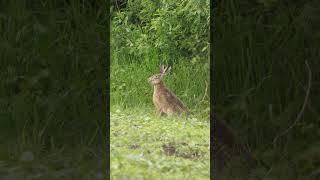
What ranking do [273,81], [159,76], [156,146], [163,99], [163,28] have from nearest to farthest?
1. [273,81]
2. [156,146]
3. [163,99]
4. [159,76]
5. [163,28]

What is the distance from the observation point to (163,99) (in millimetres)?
3338

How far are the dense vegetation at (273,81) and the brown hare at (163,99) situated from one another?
1.29ft

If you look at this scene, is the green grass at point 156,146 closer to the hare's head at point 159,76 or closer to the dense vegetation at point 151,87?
the dense vegetation at point 151,87

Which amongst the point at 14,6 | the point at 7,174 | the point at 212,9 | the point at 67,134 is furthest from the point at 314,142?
the point at 14,6

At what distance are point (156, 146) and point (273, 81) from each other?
69 centimetres

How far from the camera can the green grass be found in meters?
2.85

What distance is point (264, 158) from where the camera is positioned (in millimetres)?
2887

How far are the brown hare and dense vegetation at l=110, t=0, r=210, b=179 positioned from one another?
0.05 meters

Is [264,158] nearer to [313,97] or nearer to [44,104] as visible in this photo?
[313,97]

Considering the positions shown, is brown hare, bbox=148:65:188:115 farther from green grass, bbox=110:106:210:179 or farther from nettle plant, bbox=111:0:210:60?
nettle plant, bbox=111:0:210:60

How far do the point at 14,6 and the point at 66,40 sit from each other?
1.09 ft

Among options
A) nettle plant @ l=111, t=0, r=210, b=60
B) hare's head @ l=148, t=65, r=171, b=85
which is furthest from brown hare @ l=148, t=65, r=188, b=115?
nettle plant @ l=111, t=0, r=210, b=60

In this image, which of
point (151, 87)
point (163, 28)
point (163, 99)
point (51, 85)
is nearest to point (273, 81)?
point (163, 99)

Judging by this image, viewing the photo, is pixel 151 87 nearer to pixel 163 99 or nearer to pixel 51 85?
pixel 163 99
